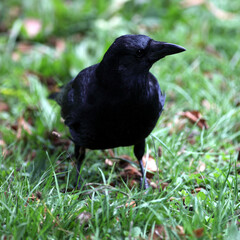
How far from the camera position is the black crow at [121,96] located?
2693mm

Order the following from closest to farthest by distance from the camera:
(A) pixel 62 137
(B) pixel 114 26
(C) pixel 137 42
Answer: (C) pixel 137 42, (A) pixel 62 137, (B) pixel 114 26

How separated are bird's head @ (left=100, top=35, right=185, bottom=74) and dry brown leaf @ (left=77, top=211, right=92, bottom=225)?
39.2 inches

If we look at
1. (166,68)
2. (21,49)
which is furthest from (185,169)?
(21,49)

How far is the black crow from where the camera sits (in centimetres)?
269

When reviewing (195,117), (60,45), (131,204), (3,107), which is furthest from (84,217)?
(60,45)

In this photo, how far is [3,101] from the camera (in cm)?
490

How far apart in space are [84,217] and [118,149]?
1.31m

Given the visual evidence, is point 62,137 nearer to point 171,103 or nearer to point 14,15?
point 171,103

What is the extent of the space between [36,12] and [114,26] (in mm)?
1360

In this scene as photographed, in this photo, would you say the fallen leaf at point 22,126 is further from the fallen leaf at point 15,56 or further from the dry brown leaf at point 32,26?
the dry brown leaf at point 32,26

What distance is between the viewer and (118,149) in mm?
3725

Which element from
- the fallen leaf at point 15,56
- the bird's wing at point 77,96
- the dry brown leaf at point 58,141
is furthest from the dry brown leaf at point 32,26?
the bird's wing at point 77,96

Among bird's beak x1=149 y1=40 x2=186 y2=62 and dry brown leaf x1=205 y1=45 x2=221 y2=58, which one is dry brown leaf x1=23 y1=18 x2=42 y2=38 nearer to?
dry brown leaf x1=205 y1=45 x2=221 y2=58

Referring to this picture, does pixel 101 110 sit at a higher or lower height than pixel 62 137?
higher
